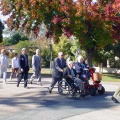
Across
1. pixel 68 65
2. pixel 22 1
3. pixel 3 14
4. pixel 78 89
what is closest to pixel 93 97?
pixel 78 89

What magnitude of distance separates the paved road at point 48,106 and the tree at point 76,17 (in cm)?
1053

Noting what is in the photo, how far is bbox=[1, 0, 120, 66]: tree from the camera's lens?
21453 millimetres

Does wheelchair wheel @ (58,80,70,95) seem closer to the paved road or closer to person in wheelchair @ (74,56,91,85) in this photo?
the paved road

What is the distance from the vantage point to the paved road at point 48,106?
25.9 feet

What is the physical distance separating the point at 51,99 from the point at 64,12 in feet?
40.9

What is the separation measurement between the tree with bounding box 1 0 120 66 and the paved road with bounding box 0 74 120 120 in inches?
415

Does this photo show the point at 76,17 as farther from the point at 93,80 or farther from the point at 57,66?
the point at 57,66

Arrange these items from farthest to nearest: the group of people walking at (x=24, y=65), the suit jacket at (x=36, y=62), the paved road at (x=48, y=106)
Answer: the suit jacket at (x=36, y=62)
the group of people walking at (x=24, y=65)
the paved road at (x=48, y=106)

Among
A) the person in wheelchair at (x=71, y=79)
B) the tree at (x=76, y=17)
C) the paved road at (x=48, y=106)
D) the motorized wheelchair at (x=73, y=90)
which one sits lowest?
the paved road at (x=48, y=106)

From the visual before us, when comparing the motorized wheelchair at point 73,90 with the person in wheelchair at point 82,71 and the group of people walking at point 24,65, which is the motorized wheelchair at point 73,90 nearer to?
the person in wheelchair at point 82,71

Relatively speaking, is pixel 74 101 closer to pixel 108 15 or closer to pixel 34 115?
pixel 34 115

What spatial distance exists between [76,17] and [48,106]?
13.1 m

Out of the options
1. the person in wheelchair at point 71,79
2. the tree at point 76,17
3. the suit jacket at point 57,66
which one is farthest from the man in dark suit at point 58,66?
the tree at point 76,17

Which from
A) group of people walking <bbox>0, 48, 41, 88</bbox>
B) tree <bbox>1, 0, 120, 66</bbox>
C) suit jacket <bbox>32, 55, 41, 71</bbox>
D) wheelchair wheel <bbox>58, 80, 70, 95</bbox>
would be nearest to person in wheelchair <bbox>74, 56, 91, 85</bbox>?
wheelchair wheel <bbox>58, 80, 70, 95</bbox>
